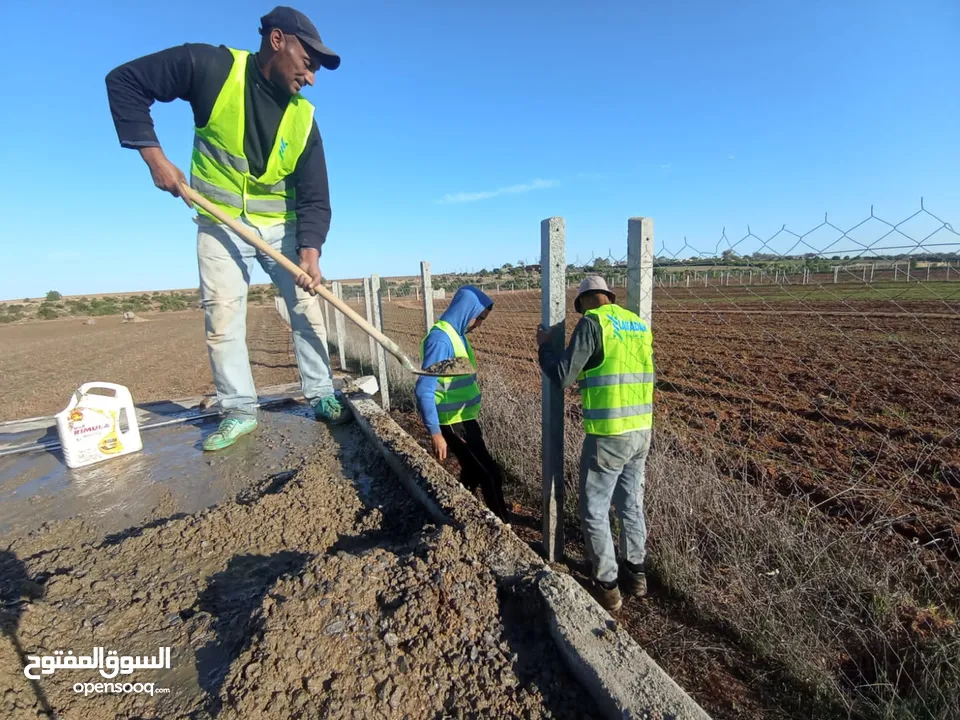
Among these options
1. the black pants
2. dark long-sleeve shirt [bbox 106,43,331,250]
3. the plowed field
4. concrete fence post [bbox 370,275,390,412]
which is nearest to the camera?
dark long-sleeve shirt [bbox 106,43,331,250]

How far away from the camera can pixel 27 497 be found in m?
2.54

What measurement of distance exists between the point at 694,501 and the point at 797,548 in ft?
1.88

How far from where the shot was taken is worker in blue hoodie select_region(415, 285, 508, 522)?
3.05m

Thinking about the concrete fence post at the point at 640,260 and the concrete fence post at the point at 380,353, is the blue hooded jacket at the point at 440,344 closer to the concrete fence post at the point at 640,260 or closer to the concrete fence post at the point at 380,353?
the concrete fence post at the point at 640,260

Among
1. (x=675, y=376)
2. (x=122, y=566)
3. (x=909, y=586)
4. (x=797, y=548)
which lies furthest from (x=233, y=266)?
(x=675, y=376)

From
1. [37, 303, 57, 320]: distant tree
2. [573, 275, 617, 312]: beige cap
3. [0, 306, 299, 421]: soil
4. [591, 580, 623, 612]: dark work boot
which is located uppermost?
[37, 303, 57, 320]: distant tree

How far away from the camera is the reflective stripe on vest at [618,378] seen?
7.84 ft

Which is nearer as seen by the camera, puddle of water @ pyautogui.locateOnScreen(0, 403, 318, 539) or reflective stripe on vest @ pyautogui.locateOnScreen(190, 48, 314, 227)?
puddle of water @ pyautogui.locateOnScreen(0, 403, 318, 539)

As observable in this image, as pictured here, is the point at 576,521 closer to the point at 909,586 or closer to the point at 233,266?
the point at 909,586

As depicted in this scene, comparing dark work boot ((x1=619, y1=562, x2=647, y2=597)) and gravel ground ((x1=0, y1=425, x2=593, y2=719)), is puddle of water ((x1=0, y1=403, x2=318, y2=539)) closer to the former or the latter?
gravel ground ((x1=0, y1=425, x2=593, y2=719))

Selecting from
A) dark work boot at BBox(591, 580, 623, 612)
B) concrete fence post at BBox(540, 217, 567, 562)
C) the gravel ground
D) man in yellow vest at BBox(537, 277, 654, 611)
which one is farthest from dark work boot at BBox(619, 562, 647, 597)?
the gravel ground

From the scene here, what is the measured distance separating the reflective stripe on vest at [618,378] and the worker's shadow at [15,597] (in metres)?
2.16

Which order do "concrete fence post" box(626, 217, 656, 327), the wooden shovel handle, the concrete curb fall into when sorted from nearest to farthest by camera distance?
the concrete curb
"concrete fence post" box(626, 217, 656, 327)
the wooden shovel handle

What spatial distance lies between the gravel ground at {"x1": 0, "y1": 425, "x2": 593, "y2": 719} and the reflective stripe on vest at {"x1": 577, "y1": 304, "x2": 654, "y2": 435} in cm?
100
